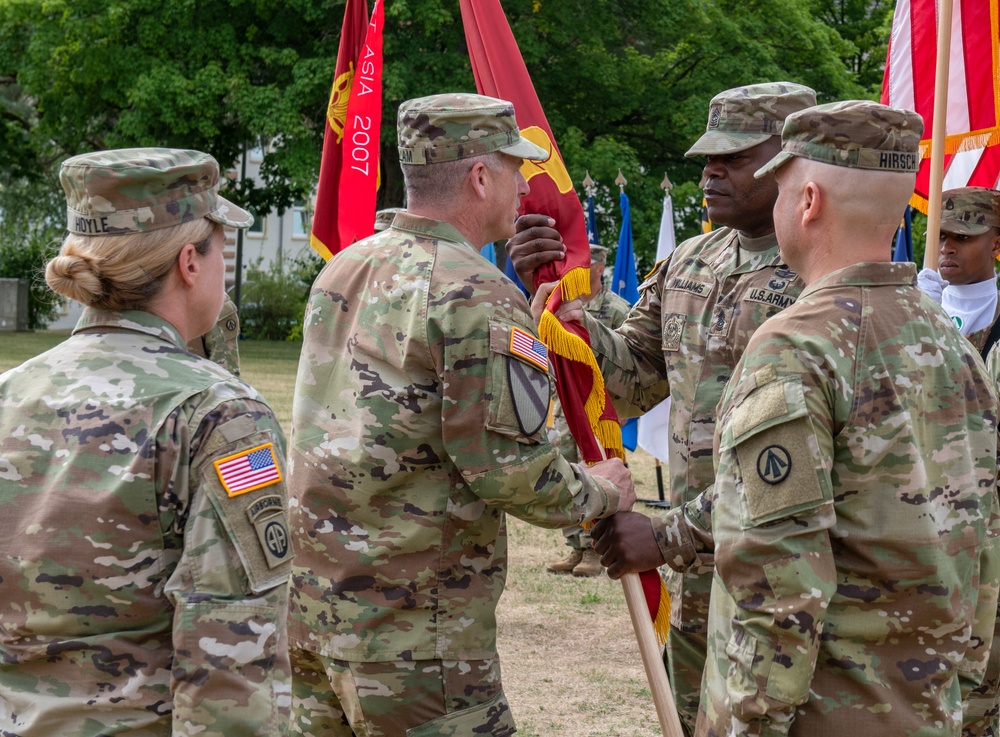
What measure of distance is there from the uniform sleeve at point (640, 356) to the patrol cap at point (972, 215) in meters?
1.48

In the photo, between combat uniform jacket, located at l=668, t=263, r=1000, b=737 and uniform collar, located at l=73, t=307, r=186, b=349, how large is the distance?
127 centimetres

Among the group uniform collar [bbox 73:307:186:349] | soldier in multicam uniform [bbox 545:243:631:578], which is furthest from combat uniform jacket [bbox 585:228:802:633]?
soldier in multicam uniform [bbox 545:243:631:578]

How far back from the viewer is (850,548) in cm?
254

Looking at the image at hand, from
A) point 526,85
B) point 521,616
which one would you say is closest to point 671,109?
point 521,616

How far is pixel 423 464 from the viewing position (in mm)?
3123

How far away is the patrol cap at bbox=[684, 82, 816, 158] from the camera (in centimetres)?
376

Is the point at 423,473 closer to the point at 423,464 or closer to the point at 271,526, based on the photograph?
the point at 423,464

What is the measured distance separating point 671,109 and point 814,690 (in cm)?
2357

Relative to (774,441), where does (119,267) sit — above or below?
above

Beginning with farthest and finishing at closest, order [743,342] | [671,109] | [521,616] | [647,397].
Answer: [671,109] < [521,616] < [647,397] < [743,342]

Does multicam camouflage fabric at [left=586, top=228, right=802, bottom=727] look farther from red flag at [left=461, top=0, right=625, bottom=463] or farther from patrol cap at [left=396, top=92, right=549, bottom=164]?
patrol cap at [left=396, top=92, right=549, bottom=164]

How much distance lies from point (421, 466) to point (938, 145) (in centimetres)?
261

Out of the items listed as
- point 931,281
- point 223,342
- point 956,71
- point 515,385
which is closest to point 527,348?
point 515,385

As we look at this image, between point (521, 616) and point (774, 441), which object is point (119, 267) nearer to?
point (774, 441)
